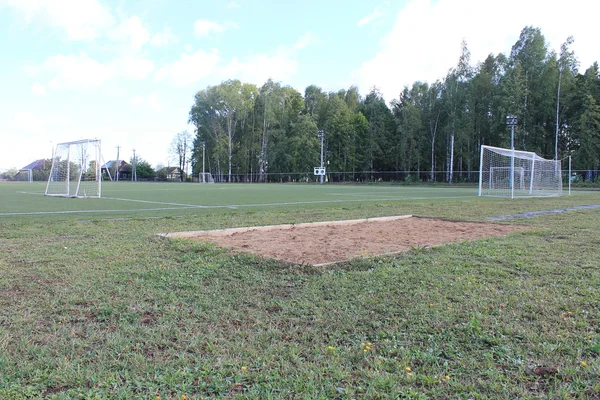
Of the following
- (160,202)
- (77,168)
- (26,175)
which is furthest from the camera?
(26,175)

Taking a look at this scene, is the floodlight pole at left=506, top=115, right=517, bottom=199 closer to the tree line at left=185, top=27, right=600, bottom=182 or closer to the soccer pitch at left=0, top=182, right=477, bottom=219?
the soccer pitch at left=0, top=182, right=477, bottom=219

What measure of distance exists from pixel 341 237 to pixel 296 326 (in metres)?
4.09

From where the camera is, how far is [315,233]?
7.62 m

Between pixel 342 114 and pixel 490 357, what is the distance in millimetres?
62889

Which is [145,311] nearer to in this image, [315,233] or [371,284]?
[371,284]

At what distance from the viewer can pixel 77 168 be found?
806 inches

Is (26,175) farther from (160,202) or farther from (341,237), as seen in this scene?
Result: (341,237)

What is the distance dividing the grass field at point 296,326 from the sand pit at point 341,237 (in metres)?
0.58

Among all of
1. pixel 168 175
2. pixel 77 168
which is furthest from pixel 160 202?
pixel 168 175

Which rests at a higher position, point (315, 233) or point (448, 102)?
point (448, 102)

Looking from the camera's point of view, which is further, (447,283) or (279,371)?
(447,283)

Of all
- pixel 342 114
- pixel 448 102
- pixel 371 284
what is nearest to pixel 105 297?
pixel 371 284

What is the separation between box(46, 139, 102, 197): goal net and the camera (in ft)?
64.3

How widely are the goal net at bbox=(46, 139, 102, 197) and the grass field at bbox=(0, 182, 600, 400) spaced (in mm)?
15657
